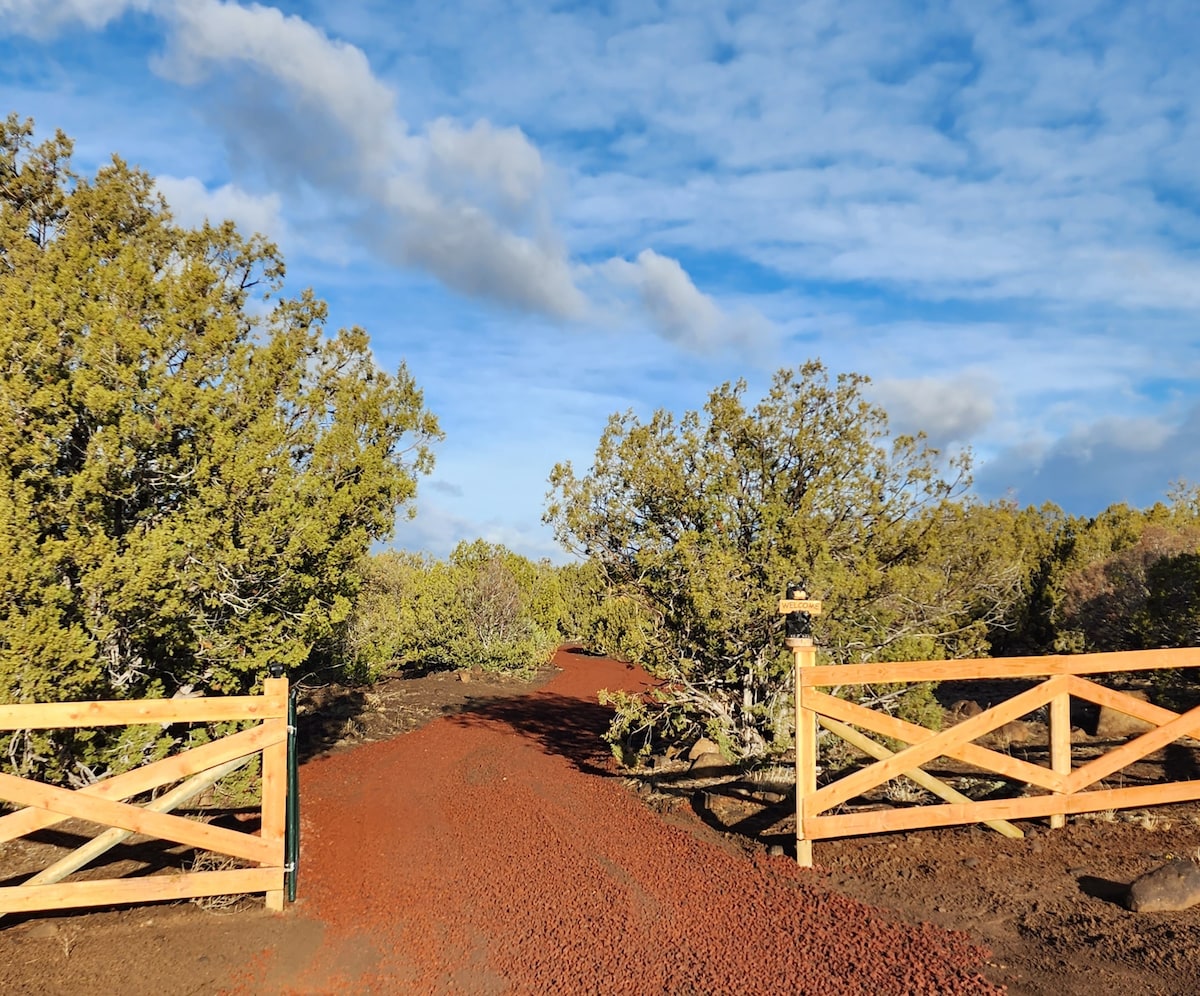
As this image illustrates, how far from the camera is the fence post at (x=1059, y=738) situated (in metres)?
6.69

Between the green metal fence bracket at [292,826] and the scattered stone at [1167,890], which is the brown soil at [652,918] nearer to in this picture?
the scattered stone at [1167,890]

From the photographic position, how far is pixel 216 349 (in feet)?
29.1

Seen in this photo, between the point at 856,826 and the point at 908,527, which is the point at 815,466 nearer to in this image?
the point at 908,527

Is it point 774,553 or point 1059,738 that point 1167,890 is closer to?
point 1059,738

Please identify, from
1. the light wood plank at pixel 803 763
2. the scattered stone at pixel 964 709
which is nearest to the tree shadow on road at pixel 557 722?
the light wood plank at pixel 803 763

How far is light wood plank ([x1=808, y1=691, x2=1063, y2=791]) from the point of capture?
6.46 m

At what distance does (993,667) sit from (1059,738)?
922 mm

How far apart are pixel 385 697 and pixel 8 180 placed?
11.8m

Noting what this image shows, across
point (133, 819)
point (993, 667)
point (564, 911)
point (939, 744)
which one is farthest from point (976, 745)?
point (133, 819)

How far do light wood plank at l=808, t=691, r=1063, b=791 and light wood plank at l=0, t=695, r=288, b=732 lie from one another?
174 inches

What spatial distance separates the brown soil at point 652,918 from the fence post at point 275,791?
372 mm

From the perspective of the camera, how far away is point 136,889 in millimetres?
5812

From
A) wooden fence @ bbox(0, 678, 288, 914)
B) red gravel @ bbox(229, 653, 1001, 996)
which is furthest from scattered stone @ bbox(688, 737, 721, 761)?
wooden fence @ bbox(0, 678, 288, 914)

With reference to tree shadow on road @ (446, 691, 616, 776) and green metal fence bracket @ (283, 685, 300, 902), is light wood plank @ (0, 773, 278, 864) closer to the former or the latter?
green metal fence bracket @ (283, 685, 300, 902)
